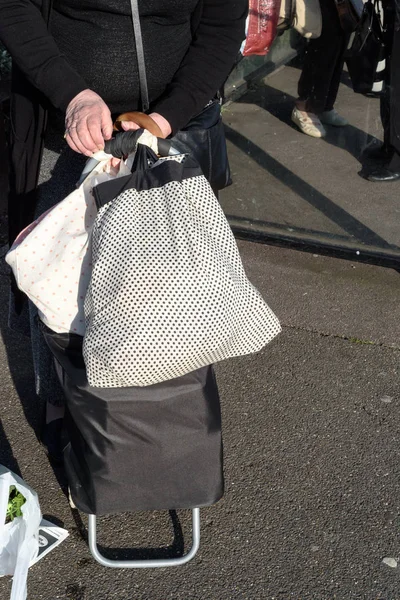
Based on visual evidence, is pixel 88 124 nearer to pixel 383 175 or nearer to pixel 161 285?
pixel 161 285

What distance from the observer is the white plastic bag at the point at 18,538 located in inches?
88.7

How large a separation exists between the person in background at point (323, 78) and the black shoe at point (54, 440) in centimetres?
211

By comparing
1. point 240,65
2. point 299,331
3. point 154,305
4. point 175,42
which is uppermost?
point 175,42

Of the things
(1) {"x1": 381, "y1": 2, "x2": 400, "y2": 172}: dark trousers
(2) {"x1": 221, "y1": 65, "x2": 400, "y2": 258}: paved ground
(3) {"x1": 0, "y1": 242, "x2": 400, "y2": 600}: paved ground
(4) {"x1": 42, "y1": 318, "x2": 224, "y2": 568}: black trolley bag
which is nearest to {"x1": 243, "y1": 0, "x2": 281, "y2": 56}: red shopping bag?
(2) {"x1": 221, "y1": 65, "x2": 400, "y2": 258}: paved ground

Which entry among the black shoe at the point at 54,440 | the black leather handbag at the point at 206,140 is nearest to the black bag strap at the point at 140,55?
the black leather handbag at the point at 206,140

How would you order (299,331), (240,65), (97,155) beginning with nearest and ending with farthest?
1. (97,155)
2. (299,331)
3. (240,65)

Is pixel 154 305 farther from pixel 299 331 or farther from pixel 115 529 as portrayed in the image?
pixel 299 331

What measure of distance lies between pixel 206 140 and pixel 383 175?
180 centimetres

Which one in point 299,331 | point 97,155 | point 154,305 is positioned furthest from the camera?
point 299,331

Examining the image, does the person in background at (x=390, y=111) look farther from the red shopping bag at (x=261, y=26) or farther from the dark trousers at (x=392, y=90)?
the red shopping bag at (x=261, y=26)

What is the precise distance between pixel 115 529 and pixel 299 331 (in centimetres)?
139

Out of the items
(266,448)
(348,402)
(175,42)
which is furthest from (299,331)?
(175,42)

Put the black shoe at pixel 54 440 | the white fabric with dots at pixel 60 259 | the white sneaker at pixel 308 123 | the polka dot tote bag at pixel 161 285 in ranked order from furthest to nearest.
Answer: the white sneaker at pixel 308 123, the black shoe at pixel 54 440, the white fabric with dots at pixel 60 259, the polka dot tote bag at pixel 161 285

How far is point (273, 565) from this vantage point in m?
2.48
